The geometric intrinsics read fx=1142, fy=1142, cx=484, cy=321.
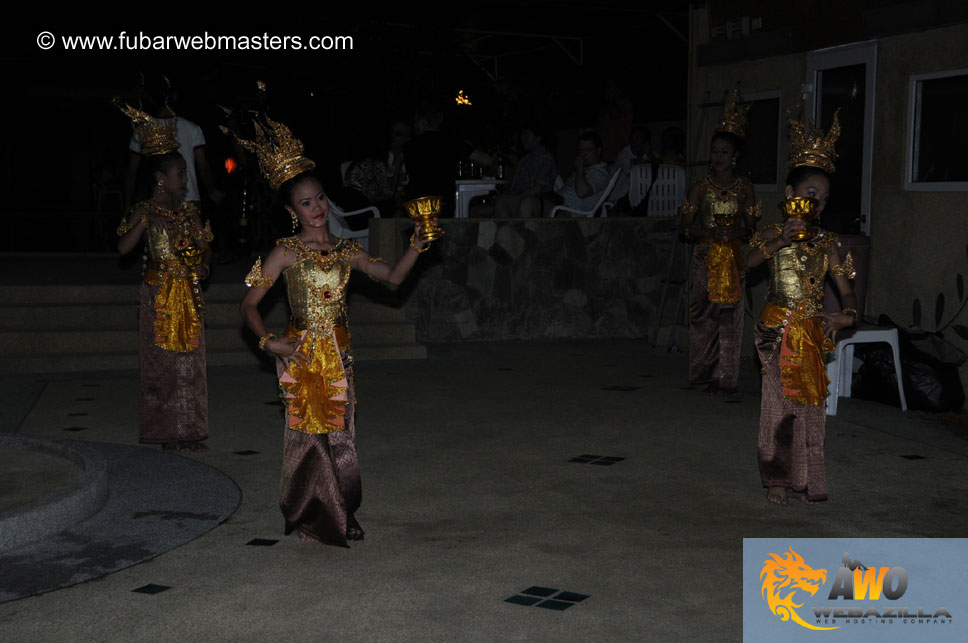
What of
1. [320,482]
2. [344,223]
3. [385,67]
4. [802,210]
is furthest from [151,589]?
[385,67]

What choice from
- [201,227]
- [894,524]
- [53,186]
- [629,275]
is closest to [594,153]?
[629,275]

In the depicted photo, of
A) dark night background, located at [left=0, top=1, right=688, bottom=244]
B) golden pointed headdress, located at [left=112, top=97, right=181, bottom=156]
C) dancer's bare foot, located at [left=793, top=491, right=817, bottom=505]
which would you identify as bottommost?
dancer's bare foot, located at [left=793, top=491, right=817, bottom=505]

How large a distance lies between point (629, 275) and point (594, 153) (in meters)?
1.55

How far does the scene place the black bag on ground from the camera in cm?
802

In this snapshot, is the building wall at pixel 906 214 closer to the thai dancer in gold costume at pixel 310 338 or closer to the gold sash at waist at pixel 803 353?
the gold sash at waist at pixel 803 353

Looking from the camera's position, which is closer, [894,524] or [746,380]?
[894,524]

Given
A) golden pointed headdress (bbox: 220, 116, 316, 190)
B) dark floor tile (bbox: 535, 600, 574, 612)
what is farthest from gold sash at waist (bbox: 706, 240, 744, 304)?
dark floor tile (bbox: 535, 600, 574, 612)

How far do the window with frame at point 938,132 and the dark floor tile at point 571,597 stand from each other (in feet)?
17.2

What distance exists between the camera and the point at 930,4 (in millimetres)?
8289

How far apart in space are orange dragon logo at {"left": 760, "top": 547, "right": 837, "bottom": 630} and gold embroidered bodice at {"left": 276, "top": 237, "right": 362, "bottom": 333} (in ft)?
7.29

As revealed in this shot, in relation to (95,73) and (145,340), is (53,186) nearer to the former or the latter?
(95,73)

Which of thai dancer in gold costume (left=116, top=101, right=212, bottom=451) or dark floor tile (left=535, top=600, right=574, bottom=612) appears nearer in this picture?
dark floor tile (left=535, top=600, right=574, bottom=612)

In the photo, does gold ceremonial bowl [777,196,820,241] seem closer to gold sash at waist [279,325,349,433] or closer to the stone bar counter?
gold sash at waist [279,325,349,433]

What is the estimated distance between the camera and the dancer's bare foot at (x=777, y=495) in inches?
223
